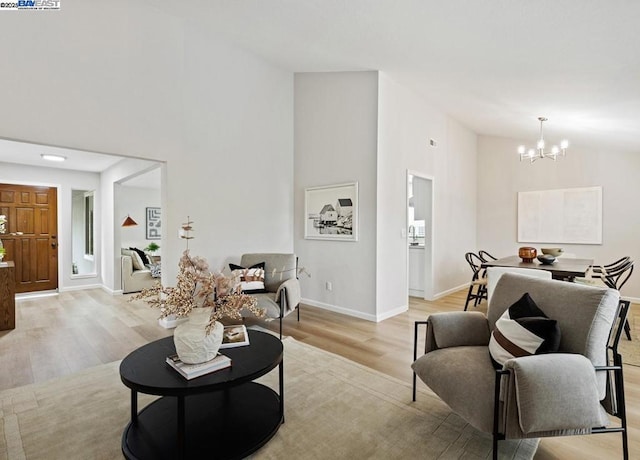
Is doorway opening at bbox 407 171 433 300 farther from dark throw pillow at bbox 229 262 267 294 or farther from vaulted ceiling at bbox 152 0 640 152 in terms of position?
dark throw pillow at bbox 229 262 267 294

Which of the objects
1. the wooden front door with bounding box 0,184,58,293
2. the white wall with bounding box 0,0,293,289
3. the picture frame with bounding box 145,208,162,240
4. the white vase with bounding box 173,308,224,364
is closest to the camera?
the white vase with bounding box 173,308,224,364

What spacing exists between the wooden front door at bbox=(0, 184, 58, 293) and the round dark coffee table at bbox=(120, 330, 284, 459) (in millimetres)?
5778

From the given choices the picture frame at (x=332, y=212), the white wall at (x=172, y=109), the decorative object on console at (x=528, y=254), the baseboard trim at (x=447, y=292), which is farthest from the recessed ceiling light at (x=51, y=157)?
the decorative object on console at (x=528, y=254)

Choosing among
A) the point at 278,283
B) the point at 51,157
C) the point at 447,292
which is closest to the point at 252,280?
the point at 278,283

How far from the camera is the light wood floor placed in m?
2.02

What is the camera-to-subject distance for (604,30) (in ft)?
7.94

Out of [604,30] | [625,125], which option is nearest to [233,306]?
[604,30]

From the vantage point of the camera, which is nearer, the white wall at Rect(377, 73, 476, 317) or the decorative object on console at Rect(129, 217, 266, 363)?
the decorative object on console at Rect(129, 217, 266, 363)

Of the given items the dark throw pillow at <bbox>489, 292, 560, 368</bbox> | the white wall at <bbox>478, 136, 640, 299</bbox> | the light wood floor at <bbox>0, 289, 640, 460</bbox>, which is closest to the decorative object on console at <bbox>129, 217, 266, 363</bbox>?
the dark throw pillow at <bbox>489, 292, 560, 368</bbox>

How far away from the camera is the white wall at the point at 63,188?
6.13 meters

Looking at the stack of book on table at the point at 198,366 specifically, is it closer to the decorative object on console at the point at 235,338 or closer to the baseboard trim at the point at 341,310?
the decorative object on console at the point at 235,338

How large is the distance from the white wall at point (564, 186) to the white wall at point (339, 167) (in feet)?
12.6

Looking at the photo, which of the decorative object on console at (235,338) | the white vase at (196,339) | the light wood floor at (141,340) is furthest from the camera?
the decorative object on console at (235,338)

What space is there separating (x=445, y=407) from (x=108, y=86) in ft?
14.4
